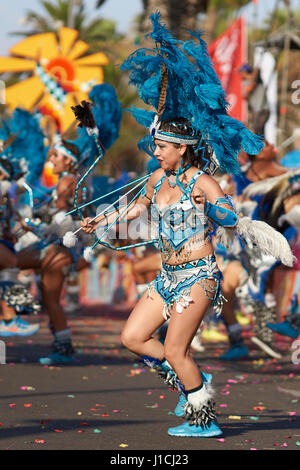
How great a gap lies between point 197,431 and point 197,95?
80.8 inches

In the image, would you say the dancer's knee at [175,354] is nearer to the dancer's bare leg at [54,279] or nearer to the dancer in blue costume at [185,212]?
the dancer in blue costume at [185,212]

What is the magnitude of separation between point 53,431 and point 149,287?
1.06 meters

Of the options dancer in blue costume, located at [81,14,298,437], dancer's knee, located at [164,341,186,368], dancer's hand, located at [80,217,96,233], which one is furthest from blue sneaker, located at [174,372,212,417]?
dancer's hand, located at [80,217,96,233]

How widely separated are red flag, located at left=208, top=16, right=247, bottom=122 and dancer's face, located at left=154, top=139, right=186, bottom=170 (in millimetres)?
10273

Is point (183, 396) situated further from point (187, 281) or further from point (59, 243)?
point (59, 243)

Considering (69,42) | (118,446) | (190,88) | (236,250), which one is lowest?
(118,446)

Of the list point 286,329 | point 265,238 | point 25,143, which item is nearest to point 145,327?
point 265,238

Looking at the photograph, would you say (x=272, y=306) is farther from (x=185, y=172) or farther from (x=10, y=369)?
(x=185, y=172)

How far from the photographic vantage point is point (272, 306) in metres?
9.02

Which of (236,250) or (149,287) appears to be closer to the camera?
(149,287)

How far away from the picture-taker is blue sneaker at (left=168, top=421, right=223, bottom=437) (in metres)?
4.80

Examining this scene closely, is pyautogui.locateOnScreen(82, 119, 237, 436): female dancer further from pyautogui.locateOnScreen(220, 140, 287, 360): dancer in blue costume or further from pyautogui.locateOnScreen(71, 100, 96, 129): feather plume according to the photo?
pyautogui.locateOnScreen(220, 140, 287, 360): dancer in blue costume

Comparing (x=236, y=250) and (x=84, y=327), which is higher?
(x=236, y=250)

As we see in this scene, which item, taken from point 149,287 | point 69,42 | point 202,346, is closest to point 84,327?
point 202,346
